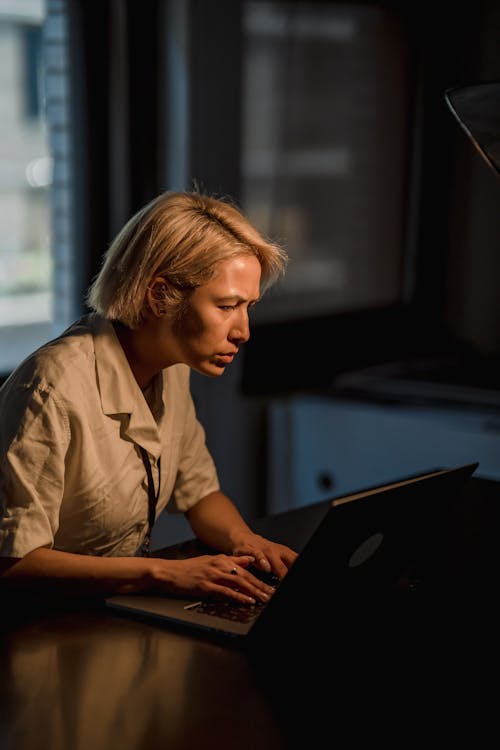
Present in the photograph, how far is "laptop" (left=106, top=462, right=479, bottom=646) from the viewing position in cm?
127

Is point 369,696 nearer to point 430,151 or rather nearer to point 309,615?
point 309,615

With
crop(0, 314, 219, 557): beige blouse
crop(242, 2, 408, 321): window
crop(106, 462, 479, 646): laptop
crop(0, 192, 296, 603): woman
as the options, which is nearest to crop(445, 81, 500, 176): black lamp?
crop(0, 192, 296, 603): woman

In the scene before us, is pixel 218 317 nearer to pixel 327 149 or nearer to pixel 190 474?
pixel 190 474

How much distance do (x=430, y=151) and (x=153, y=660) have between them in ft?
9.98

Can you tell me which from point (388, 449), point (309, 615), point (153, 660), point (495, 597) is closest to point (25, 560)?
point (153, 660)

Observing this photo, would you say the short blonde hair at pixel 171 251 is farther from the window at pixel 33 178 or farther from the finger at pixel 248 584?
the window at pixel 33 178

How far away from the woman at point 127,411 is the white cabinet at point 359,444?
1545mm

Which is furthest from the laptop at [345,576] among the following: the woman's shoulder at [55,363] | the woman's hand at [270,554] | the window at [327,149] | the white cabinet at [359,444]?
the window at [327,149]

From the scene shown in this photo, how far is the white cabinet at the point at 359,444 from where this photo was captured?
3.15m

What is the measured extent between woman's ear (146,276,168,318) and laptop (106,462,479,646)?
Result: 16.2 inches

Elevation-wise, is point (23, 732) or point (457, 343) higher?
point (23, 732)

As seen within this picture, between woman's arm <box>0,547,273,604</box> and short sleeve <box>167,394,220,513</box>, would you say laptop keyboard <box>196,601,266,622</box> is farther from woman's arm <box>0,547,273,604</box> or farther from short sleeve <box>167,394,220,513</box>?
short sleeve <box>167,394,220,513</box>

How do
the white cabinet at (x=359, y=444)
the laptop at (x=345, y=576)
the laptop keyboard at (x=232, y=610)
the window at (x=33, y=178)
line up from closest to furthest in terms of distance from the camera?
1. the laptop at (x=345, y=576)
2. the laptop keyboard at (x=232, y=610)
3. the window at (x=33, y=178)
4. the white cabinet at (x=359, y=444)

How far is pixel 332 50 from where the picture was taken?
3656mm
